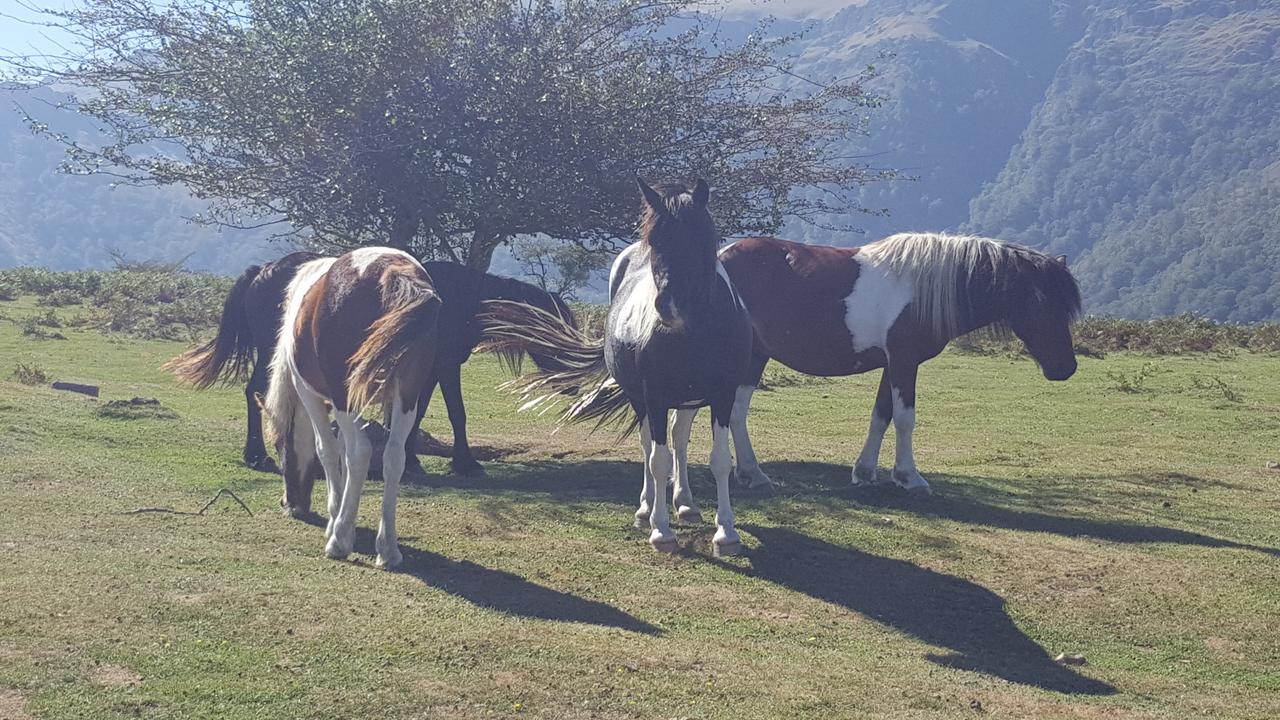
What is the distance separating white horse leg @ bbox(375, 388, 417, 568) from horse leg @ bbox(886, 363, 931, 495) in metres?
4.99

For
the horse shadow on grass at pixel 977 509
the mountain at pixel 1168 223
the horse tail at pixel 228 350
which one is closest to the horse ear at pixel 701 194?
the horse shadow on grass at pixel 977 509

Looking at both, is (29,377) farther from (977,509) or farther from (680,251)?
(977,509)

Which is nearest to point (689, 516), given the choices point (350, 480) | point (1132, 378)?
point (350, 480)

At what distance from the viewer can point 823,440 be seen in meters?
15.2

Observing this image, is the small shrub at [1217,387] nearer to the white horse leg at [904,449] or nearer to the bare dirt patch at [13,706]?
the white horse leg at [904,449]

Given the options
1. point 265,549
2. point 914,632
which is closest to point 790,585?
point 914,632

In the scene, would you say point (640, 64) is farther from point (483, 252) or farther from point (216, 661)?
point (216, 661)

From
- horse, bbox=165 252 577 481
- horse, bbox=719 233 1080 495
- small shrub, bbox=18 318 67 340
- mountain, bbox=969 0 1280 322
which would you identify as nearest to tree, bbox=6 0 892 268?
horse, bbox=165 252 577 481

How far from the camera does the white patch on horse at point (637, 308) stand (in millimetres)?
8500

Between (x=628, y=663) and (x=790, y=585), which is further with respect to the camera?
(x=790, y=585)

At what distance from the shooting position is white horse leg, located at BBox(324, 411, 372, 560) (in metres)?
7.90

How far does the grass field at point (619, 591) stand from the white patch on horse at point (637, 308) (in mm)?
1595

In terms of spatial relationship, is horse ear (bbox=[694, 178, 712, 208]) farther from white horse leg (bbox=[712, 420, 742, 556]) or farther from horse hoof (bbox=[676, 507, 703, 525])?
horse hoof (bbox=[676, 507, 703, 525])

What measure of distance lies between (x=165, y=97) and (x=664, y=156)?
5.74 metres
